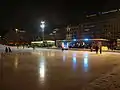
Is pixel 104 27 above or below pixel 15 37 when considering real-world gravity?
above

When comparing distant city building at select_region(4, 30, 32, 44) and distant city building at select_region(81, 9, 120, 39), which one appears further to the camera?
distant city building at select_region(4, 30, 32, 44)

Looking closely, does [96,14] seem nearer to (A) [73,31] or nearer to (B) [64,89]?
(A) [73,31]

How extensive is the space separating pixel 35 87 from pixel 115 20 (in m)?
88.3

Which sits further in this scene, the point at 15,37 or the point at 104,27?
the point at 15,37

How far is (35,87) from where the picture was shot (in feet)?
30.7

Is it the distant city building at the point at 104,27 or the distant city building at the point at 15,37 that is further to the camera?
the distant city building at the point at 15,37

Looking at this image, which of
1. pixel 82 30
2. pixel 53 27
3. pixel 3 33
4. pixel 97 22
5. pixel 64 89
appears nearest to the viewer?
pixel 64 89

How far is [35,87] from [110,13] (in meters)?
104

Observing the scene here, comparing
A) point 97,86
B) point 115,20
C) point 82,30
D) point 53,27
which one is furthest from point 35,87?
point 53,27

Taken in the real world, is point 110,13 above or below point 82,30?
above

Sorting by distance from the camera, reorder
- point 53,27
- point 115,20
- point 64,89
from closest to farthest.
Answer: point 64,89
point 115,20
point 53,27

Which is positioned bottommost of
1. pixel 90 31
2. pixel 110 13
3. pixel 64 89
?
pixel 64 89

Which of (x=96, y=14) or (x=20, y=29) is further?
(x=20, y=29)

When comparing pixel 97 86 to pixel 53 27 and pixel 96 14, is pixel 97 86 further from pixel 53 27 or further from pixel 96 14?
pixel 53 27
